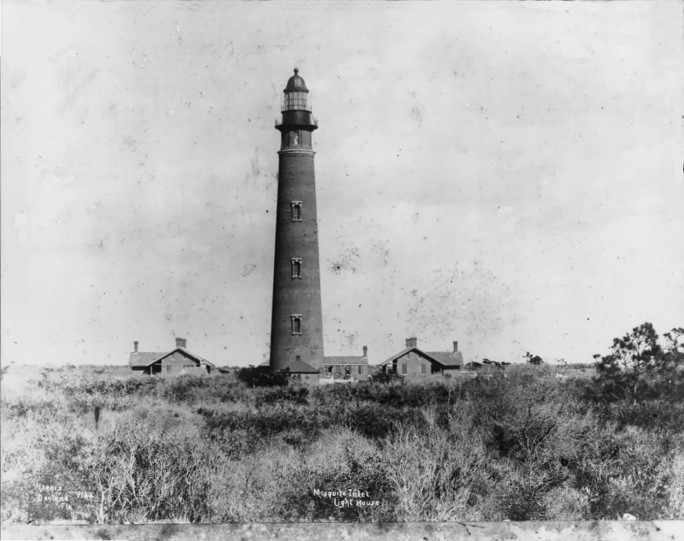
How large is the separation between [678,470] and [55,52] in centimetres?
1071

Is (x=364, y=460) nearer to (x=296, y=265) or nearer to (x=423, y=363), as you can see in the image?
(x=296, y=265)

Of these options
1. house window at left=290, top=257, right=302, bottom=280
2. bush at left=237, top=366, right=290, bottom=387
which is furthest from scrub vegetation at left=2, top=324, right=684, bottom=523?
house window at left=290, top=257, right=302, bottom=280

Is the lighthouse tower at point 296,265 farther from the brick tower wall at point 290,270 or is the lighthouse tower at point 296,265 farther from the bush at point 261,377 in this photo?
the bush at point 261,377

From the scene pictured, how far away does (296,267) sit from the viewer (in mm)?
27672

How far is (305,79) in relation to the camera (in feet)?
42.8

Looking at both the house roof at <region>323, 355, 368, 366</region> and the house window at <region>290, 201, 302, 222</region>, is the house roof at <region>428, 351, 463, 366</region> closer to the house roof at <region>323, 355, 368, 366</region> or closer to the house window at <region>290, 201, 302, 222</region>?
the house roof at <region>323, 355, 368, 366</region>

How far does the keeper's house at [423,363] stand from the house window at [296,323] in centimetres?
535

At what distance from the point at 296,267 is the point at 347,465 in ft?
57.7

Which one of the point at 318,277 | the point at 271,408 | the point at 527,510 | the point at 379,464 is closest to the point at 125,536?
the point at 379,464

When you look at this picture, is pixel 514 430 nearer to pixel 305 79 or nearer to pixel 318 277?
pixel 305 79

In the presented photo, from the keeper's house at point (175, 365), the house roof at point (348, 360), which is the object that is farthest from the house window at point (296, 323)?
the house roof at point (348, 360)

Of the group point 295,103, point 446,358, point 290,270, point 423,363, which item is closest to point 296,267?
point 290,270

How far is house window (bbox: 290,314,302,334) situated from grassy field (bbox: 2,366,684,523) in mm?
12926

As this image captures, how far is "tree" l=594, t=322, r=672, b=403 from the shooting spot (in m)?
14.1
